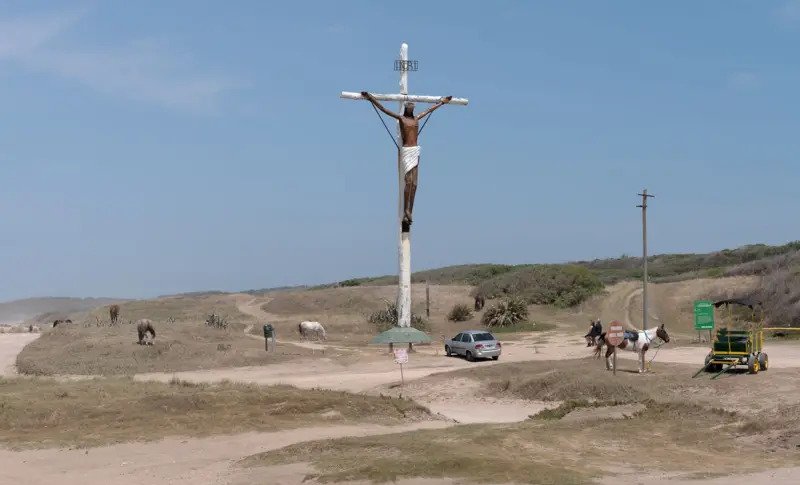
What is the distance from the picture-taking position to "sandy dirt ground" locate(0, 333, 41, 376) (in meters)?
39.6

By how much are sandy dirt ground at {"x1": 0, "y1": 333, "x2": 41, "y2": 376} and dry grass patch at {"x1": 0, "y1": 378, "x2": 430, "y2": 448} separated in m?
15.4

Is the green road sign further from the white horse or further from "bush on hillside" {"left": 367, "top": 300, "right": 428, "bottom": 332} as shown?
"bush on hillside" {"left": 367, "top": 300, "right": 428, "bottom": 332}

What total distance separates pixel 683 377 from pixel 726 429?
8050 millimetres

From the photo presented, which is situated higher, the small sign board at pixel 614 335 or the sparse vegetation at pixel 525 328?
the small sign board at pixel 614 335

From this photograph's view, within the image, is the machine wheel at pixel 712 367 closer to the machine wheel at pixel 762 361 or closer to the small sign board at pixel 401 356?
the machine wheel at pixel 762 361

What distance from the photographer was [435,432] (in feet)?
64.6

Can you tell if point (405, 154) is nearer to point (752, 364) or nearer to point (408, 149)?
point (408, 149)

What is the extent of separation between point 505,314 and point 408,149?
69.1 feet

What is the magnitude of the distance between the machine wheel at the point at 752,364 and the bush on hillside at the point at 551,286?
141 feet

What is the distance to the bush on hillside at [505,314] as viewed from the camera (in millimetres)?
62094

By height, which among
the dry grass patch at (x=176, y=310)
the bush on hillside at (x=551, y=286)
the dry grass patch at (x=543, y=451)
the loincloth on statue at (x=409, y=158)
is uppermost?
the loincloth on statue at (x=409, y=158)

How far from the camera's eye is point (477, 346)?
133 feet

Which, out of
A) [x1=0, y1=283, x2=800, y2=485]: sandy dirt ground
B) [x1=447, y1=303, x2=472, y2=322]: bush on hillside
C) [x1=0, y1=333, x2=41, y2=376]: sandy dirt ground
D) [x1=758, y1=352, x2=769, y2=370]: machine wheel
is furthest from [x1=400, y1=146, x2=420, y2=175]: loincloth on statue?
[x1=447, y1=303, x2=472, y2=322]: bush on hillside

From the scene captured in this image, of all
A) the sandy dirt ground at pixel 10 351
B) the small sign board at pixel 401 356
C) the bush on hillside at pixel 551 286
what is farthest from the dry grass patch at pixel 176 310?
the small sign board at pixel 401 356
